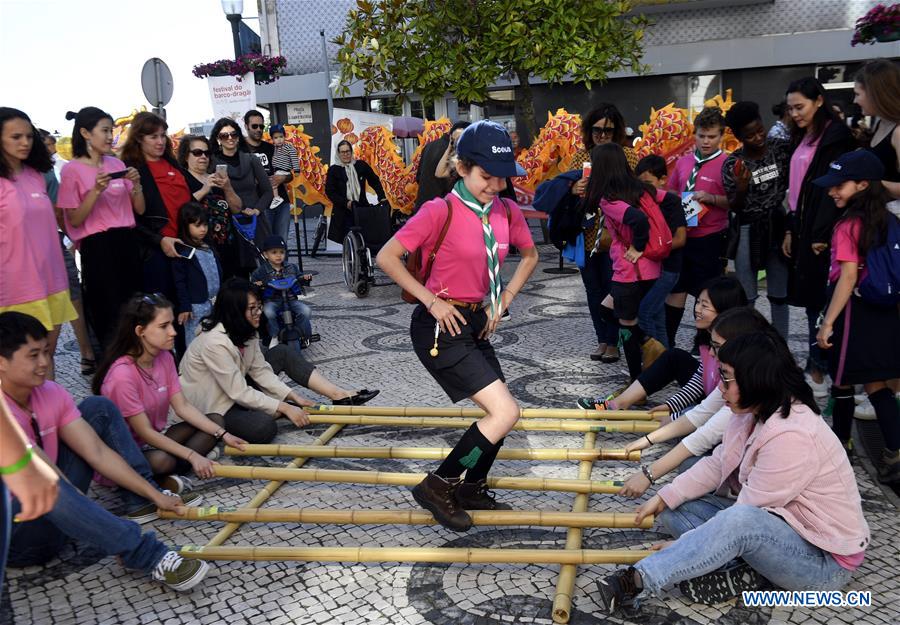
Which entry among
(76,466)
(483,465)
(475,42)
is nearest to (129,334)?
(76,466)

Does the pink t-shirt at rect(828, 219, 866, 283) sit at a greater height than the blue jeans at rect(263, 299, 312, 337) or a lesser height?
greater

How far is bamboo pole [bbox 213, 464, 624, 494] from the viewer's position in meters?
3.49

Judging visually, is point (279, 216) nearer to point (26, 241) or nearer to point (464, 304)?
point (26, 241)

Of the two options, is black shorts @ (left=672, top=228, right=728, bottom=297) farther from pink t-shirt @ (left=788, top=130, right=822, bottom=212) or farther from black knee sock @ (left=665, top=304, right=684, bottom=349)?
pink t-shirt @ (left=788, top=130, right=822, bottom=212)

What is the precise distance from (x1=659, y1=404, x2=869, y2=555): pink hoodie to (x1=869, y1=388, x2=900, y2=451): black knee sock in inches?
41.6

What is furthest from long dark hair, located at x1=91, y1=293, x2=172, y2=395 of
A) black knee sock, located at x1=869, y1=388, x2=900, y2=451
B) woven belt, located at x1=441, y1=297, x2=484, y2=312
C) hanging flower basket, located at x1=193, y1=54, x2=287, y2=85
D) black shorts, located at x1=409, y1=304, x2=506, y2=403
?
hanging flower basket, located at x1=193, y1=54, x2=287, y2=85

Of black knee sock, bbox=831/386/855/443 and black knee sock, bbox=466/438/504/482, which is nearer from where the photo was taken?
black knee sock, bbox=466/438/504/482

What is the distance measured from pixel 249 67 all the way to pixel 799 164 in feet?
44.8

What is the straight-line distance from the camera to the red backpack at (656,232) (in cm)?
494

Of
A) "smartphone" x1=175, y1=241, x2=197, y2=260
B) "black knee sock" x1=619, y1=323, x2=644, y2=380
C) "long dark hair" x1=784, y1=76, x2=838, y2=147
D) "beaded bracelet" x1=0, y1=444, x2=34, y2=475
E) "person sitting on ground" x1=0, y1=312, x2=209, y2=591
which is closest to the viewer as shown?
"beaded bracelet" x1=0, y1=444, x2=34, y2=475

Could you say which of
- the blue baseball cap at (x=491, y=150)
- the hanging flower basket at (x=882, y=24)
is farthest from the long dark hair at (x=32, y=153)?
the hanging flower basket at (x=882, y=24)

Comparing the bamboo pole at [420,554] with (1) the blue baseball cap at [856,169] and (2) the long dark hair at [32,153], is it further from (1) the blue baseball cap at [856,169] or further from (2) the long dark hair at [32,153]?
(2) the long dark hair at [32,153]

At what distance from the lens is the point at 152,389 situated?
3900 millimetres

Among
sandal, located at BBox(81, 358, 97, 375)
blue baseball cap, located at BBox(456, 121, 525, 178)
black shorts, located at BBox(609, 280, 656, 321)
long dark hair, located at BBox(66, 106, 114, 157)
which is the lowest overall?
sandal, located at BBox(81, 358, 97, 375)
